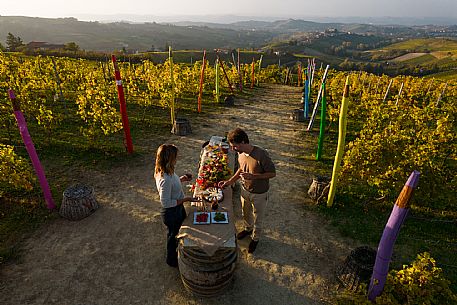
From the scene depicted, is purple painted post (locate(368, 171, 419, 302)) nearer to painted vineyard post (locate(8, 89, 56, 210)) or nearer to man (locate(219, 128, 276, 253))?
man (locate(219, 128, 276, 253))

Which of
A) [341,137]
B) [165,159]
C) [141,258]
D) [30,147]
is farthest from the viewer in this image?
[341,137]

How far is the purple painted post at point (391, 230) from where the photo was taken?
11.5ft

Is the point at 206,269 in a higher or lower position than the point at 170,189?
lower

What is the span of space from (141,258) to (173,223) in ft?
5.49

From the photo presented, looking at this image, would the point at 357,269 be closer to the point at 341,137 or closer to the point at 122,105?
the point at 341,137

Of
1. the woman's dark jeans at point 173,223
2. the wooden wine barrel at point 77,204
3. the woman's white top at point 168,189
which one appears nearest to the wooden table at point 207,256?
the woman's dark jeans at point 173,223

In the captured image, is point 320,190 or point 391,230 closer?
point 391,230

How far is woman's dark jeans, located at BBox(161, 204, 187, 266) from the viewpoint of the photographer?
16.4 feet

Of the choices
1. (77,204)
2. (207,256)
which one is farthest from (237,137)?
(77,204)

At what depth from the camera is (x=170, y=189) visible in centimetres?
468

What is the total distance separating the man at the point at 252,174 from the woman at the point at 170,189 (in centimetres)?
111

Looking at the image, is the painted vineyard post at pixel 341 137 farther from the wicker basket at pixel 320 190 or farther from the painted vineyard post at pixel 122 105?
the painted vineyard post at pixel 122 105

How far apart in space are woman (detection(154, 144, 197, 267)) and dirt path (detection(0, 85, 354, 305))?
1.08 meters

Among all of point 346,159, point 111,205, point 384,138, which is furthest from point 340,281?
point 111,205
